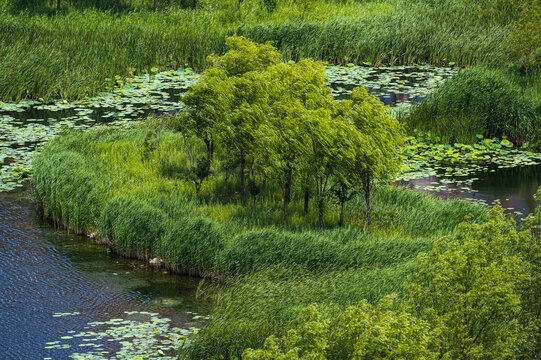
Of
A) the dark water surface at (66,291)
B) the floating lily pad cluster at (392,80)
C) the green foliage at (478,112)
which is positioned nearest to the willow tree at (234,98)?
the dark water surface at (66,291)

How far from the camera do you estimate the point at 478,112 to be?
23.5 m

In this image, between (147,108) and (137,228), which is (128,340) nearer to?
(137,228)

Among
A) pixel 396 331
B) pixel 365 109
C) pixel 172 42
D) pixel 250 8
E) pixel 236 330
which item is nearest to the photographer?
pixel 396 331

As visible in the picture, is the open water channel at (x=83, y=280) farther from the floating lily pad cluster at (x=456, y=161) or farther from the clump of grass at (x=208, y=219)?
the clump of grass at (x=208, y=219)

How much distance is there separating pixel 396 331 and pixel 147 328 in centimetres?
561

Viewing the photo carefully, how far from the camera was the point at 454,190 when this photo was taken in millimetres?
19109

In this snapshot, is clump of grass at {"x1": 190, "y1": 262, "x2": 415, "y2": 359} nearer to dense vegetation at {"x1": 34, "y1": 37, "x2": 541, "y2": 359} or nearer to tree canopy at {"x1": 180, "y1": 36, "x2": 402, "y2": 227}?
dense vegetation at {"x1": 34, "y1": 37, "x2": 541, "y2": 359}

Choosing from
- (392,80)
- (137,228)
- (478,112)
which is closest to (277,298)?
(137,228)

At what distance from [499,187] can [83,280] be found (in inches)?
436

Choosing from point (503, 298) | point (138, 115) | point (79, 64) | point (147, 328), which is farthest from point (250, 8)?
point (503, 298)

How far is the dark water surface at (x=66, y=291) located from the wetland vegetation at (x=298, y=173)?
0.32 meters

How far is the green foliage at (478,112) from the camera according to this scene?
75.6ft

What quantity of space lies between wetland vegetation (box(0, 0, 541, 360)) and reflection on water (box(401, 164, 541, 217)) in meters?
0.12

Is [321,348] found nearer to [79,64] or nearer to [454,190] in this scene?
[454,190]
